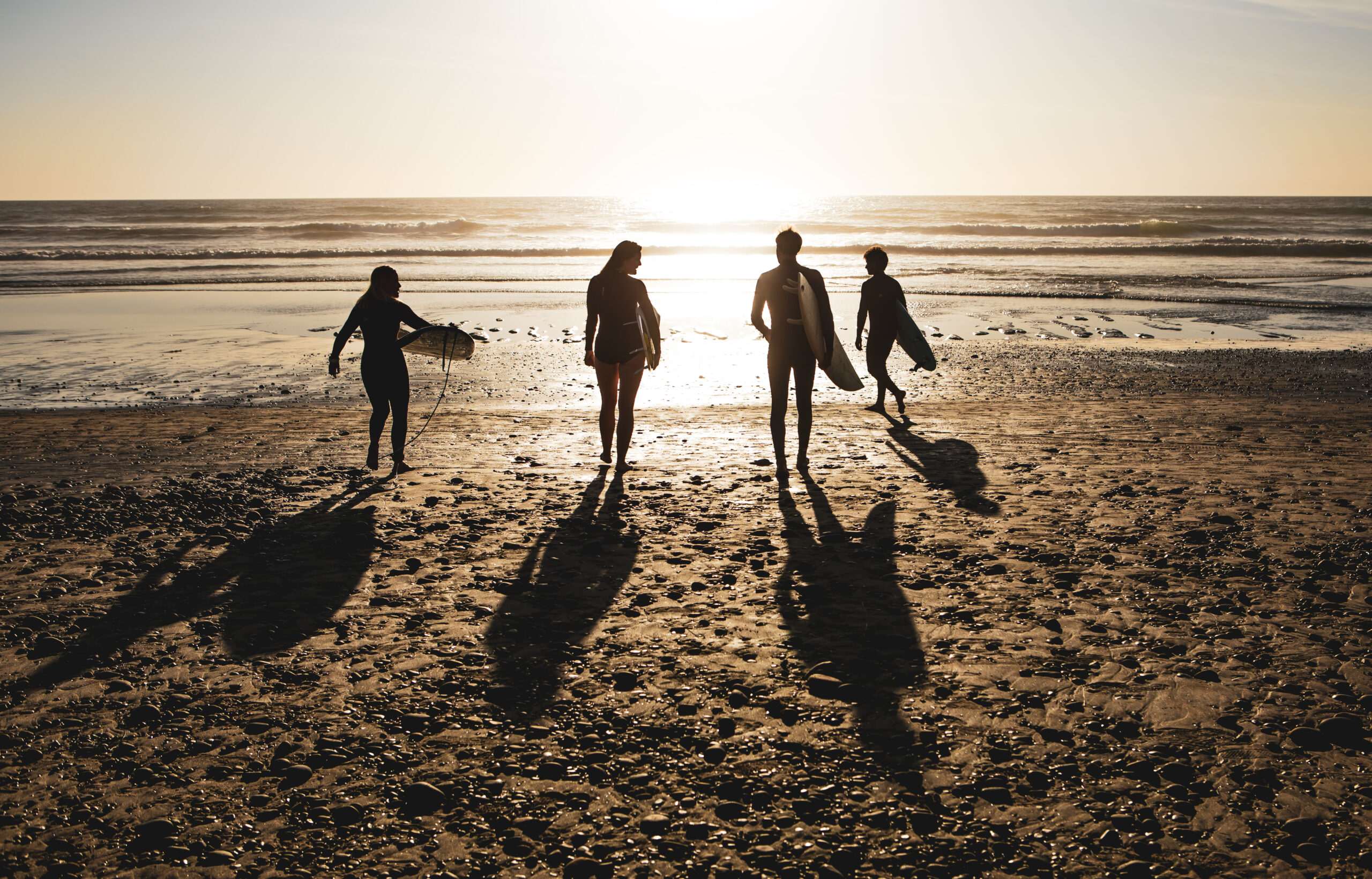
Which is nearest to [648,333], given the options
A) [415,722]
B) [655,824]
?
[415,722]

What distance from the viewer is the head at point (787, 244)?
25.0 ft

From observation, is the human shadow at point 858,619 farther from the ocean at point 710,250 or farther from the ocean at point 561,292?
the ocean at point 710,250

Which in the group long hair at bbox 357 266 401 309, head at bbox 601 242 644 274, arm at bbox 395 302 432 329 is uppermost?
head at bbox 601 242 644 274

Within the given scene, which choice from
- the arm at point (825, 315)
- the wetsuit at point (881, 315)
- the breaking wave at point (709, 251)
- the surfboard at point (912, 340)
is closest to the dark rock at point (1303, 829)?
the arm at point (825, 315)

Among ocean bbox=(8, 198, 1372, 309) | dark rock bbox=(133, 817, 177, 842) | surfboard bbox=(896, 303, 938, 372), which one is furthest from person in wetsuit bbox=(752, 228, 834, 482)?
ocean bbox=(8, 198, 1372, 309)

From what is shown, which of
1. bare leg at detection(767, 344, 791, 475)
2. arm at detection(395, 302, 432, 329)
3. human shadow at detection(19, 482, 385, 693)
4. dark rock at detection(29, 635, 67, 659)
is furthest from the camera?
arm at detection(395, 302, 432, 329)

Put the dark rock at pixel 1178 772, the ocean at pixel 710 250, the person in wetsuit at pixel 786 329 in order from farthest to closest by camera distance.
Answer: the ocean at pixel 710 250 < the person in wetsuit at pixel 786 329 < the dark rock at pixel 1178 772

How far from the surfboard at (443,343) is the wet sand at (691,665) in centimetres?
117

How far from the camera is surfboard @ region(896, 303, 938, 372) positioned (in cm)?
1055

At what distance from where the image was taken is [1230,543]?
602 cm

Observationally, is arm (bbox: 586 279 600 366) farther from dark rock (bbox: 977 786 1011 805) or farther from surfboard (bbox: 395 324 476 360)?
dark rock (bbox: 977 786 1011 805)

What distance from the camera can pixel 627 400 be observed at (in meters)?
8.35

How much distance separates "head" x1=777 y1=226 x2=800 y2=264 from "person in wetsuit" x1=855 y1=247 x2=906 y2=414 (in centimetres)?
280

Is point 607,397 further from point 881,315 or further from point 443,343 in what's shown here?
point 881,315
